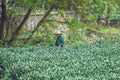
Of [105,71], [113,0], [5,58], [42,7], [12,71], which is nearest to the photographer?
[105,71]

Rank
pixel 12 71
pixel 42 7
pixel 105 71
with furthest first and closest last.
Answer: pixel 42 7 → pixel 12 71 → pixel 105 71

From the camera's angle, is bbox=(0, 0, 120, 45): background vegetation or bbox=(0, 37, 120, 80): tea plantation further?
bbox=(0, 0, 120, 45): background vegetation

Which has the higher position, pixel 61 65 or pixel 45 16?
pixel 61 65

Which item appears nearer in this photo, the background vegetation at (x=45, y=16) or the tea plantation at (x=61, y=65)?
the tea plantation at (x=61, y=65)

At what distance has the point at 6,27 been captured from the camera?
44.7ft

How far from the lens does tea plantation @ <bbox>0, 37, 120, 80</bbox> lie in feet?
18.7

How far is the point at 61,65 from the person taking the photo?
661cm

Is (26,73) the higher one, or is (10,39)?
(26,73)

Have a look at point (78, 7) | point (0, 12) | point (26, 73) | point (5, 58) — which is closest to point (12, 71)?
point (26, 73)

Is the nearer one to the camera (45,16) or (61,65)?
(61,65)

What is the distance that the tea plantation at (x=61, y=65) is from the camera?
5715 mm

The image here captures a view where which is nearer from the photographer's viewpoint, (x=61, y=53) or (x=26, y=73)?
(x=26, y=73)

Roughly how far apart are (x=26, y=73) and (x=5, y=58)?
161 cm

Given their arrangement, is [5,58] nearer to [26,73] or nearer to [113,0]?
[26,73]
